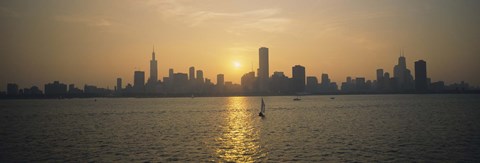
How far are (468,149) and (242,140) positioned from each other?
104ft

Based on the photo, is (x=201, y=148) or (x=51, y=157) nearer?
(x=51, y=157)

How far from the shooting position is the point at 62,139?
7112cm

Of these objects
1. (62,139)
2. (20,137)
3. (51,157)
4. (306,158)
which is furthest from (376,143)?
(20,137)

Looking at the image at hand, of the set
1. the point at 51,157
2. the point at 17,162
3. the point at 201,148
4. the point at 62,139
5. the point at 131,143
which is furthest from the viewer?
the point at 62,139

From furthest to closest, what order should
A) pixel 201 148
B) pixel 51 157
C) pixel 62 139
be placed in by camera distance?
pixel 62 139 < pixel 201 148 < pixel 51 157

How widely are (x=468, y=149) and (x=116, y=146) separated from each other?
4665 centimetres

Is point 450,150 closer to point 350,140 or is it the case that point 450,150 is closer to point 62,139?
point 350,140

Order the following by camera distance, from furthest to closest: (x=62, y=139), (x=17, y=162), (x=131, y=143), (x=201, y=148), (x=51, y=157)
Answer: (x=62, y=139) → (x=131, y=143) → (x=201, y=148) → (x=51, y=157) → (x=17, y=162)

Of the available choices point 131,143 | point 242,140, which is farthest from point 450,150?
point 131,143

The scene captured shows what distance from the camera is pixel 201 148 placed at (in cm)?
5719

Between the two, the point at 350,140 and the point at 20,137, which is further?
the point at 20,137

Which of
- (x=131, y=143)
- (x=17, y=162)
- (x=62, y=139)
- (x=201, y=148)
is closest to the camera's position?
(x=17, y=162)

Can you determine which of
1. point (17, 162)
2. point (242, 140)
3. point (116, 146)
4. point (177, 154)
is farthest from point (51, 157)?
point (242, 140)

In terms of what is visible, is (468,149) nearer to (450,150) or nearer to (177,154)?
(450,150)
